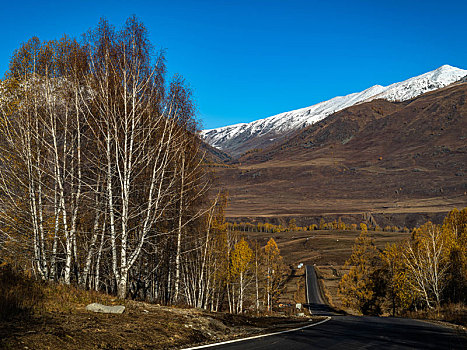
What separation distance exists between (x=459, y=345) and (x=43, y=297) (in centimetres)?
1241

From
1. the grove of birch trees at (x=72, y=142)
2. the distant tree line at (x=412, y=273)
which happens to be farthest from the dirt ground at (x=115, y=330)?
the distant tree line at (x=412, y=273)

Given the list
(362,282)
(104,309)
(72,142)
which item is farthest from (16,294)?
(362,282)

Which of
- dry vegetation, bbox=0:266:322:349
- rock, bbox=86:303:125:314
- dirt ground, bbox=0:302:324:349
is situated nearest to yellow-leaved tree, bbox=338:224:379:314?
dry vegetation, bbox=0:266:322:349

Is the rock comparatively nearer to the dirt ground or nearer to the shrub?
the dirt ground

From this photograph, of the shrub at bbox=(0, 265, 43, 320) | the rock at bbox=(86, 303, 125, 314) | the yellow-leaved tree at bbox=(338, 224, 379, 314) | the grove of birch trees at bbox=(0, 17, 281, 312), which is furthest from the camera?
the yellow-leaved tree at bbox=(338, 224, 379, 314)

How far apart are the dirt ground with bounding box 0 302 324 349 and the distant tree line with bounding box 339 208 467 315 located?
4011 centimetres

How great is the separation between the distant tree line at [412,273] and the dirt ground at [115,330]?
132ft

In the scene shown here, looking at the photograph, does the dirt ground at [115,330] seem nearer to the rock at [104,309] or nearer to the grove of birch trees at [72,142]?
the rock at [104,309]

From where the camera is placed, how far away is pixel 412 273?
51094mm

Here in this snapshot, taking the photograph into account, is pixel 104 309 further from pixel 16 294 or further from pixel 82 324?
pixel 16 294

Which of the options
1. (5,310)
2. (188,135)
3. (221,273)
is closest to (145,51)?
(188,135)

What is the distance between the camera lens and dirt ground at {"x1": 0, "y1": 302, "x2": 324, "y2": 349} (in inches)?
306

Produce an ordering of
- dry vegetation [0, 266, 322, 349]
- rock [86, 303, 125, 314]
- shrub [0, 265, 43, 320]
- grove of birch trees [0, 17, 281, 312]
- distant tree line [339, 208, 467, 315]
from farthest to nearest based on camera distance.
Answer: distant tree line [339, 208, 467, 315] → grove of birch trees [0, 17, 281, 312] → rock [86, 303, 125, 314] → shrub [0, 265, 43, 320] → dry vegetation [0, 266, 322, 349]

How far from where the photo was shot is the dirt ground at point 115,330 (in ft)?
25.5
